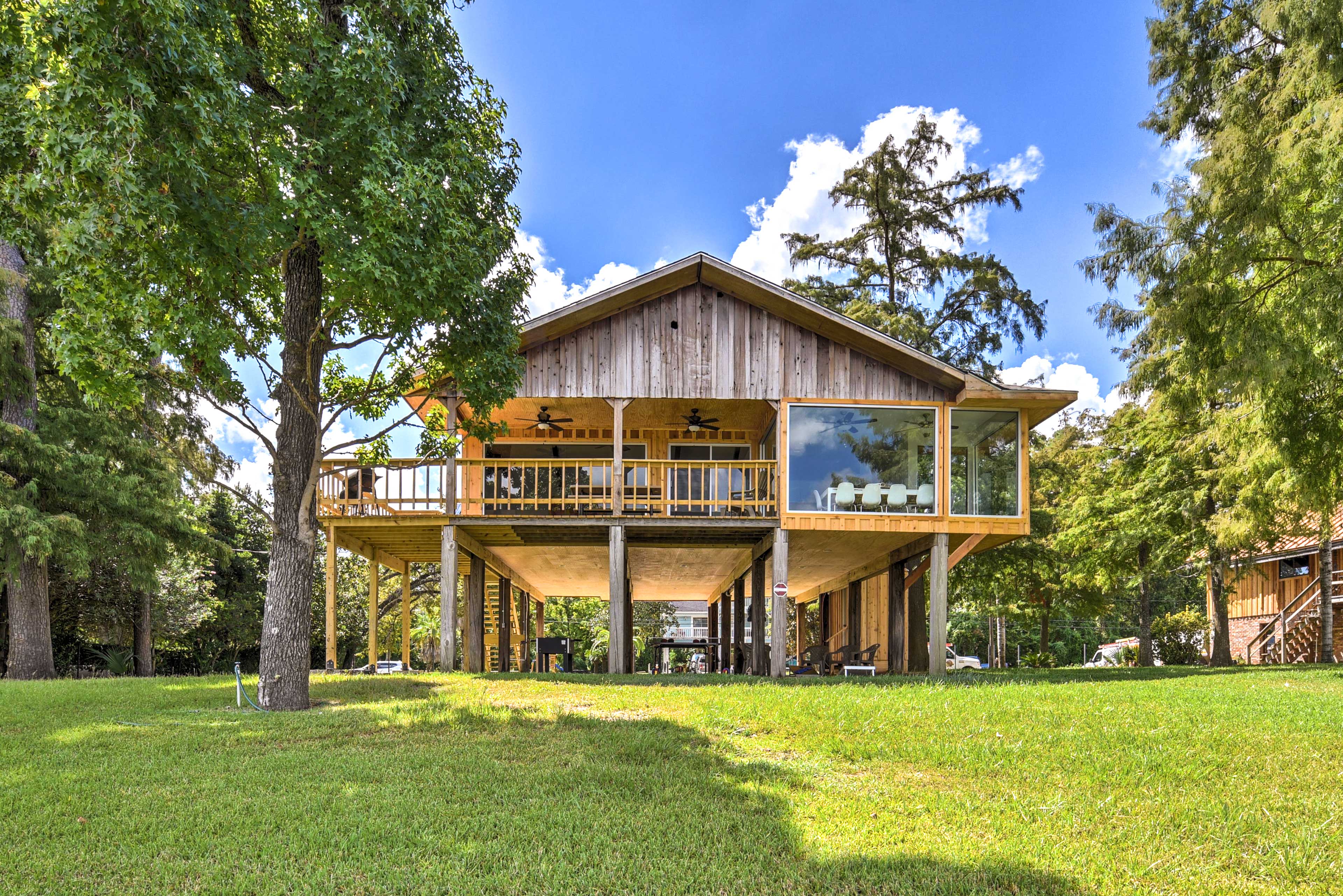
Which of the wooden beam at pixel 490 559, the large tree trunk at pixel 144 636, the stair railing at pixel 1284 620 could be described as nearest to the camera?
the wooden beam at pixel 490 559

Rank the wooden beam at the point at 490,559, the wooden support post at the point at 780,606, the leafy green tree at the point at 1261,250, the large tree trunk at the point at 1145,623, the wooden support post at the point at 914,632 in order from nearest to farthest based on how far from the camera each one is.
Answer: the leafy green tree at the point at 1261,250, the wooden support post at the point at 780,606, the wooden beam at the point at 490,559, the wooden support post at the point at 914,632, the large tree trunk at the point at 1145,623

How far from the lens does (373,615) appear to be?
50.9 ft

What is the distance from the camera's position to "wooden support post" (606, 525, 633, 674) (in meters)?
13.4

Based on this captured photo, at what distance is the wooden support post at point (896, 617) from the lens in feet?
54.3

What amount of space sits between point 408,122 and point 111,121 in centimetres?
280

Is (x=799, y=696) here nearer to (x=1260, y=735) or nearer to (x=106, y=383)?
(x=1260, y=735)

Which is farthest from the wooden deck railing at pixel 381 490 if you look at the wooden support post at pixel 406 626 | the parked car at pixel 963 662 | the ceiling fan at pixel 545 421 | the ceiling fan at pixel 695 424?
the parked car at pixel 963 662

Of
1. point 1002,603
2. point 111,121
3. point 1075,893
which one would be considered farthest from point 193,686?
point 1002,603

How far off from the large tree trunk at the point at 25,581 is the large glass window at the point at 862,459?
13.8m

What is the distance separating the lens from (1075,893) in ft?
12.6

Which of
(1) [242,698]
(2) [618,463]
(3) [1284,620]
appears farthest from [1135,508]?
(1) [242,698]

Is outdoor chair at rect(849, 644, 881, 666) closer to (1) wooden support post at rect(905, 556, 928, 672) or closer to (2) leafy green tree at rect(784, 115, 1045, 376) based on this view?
(1) wooden support post at rect(905, 556, 928, 672)

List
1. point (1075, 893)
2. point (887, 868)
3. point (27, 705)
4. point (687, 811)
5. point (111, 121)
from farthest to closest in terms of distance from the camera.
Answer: point (27, 705)
point (111, 121)
point (687, 811)
point (887, 868)
point (1075, 893)

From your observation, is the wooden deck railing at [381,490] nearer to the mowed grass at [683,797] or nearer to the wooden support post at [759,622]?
the mowed grass at [683,797]
